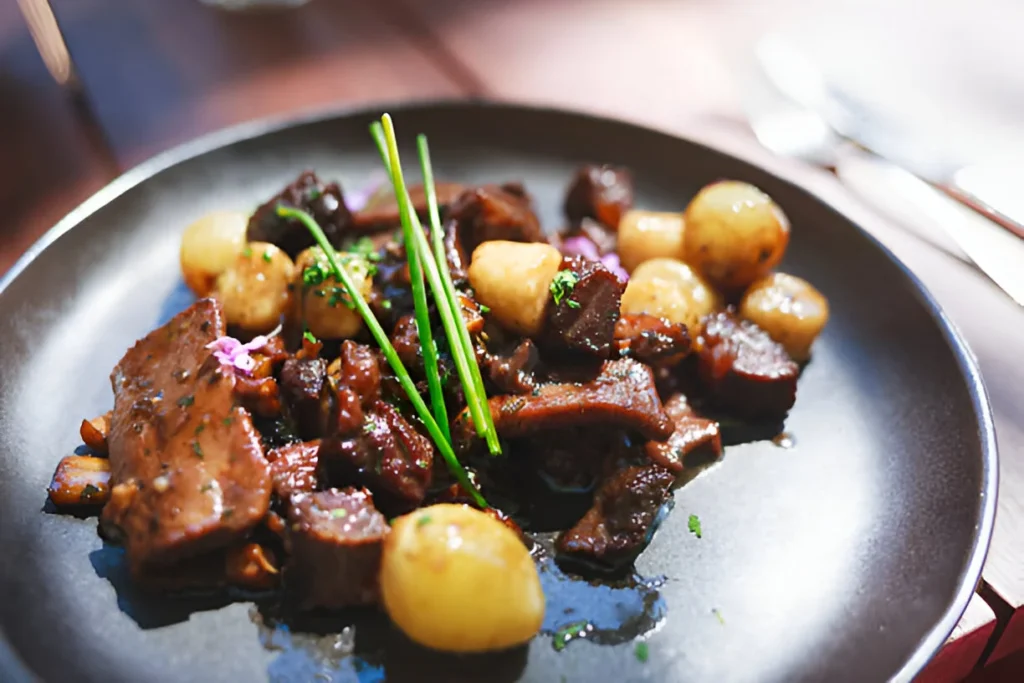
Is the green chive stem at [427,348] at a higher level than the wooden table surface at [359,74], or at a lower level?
lower

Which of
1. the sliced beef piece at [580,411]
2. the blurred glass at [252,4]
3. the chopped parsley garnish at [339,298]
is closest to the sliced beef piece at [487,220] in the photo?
the chopped parsley garnish at [339,298]

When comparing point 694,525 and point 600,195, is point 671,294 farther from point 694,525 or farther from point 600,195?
point 694,525

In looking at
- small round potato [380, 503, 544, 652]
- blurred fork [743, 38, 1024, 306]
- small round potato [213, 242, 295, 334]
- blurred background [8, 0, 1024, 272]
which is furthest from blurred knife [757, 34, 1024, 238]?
small round potato [213, 242, 295, 334]

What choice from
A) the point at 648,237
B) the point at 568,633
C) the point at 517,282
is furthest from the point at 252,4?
the point at 568,633

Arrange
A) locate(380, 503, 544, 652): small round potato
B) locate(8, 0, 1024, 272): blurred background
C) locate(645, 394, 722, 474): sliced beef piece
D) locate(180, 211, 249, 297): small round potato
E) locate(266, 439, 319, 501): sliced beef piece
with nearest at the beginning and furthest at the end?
locate(380, 503, 544, 652): small round potato, locate(266, 439, 319, 501): sliced beef piece, locate(645, 394, 722, 474): sliced beef piece, locate(180, 211, 249, 297): small round potato, locate(8, 0, 1024, 272): blurred background

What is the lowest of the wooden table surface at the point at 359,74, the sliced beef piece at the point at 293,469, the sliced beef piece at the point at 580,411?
the sliced beef piece at the point at 293,469

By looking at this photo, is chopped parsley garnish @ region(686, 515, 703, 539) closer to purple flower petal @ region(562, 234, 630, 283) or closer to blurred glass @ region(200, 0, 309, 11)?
purple flower petal @ region(562, 234, 630, 283)

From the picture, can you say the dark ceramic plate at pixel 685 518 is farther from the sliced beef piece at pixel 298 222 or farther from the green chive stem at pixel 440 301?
the green chive stem at pixel 440 301

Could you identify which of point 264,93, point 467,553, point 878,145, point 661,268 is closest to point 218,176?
point 264,93
